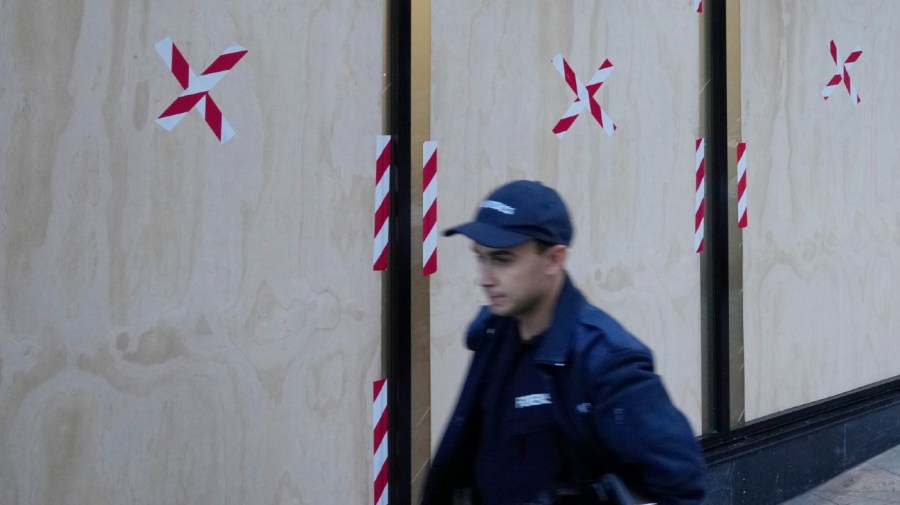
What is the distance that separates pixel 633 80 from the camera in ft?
19.9

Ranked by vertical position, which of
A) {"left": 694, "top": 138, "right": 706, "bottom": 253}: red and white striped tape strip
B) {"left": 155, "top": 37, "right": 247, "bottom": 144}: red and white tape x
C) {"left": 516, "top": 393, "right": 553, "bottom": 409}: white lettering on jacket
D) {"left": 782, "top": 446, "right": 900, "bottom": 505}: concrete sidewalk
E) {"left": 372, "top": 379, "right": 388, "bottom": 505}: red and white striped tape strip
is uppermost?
{"left": 155, "top": 37, "right": 247, "bottom": 144}: red and white tape x

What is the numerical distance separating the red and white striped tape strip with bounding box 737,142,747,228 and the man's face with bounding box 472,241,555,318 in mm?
4444

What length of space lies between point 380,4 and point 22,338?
80.4 inches

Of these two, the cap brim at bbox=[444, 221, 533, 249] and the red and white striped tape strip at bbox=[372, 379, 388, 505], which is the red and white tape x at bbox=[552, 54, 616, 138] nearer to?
the red and white striped tape strip at bbox=[372, 379, 388, 505]

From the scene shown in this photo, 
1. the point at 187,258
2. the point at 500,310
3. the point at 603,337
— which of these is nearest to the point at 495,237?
the point at 500,310

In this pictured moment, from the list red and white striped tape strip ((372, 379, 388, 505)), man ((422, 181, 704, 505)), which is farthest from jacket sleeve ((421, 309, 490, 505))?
red and white striped tape strip ((372, 379, 388, 505))

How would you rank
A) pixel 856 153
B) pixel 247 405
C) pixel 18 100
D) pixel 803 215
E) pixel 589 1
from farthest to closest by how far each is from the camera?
pixel 856 153, pixel 803 215, pixel 589 1, pixel 247 405, pixel 18 100

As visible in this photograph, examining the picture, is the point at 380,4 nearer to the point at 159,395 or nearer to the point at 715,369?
the point at 159,395

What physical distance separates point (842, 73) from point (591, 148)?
2.81m

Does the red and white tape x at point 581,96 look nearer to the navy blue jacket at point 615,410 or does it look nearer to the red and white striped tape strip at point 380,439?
the red and white striped tape strip at point 380,439

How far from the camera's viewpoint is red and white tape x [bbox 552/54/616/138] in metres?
5.62

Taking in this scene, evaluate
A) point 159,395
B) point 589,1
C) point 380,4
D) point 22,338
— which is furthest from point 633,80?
point 22,338

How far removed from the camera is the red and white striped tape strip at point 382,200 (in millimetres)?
4781

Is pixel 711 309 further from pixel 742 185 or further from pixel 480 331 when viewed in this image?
pixel 480 331
